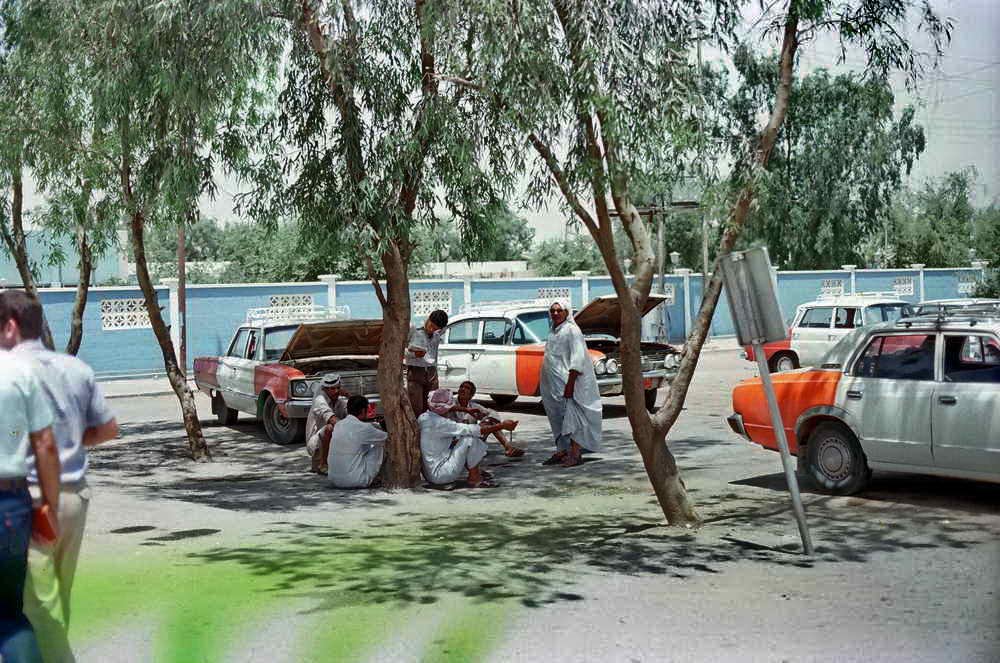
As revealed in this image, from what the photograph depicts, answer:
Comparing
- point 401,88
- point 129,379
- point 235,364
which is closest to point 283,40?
point 401,88

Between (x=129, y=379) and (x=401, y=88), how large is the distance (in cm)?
Answer: 1817

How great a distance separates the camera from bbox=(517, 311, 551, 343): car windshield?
17.8 m

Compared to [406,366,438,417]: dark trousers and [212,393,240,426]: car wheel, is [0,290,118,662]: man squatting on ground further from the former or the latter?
[212,393,240,426]: car wheel

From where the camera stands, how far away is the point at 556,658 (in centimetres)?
584

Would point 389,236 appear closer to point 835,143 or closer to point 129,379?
point 129,379

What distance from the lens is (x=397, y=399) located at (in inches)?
453

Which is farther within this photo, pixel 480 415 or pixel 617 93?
pixel 480 415

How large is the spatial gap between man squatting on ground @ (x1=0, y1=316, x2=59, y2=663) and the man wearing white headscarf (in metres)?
8.56

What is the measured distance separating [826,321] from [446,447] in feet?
44.4

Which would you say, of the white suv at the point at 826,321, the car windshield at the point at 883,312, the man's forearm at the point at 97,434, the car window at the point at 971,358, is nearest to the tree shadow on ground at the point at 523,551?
the car window at the point at 971,358

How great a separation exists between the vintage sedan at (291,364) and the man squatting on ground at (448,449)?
3001mm

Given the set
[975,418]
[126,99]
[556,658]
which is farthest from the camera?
[126,99]

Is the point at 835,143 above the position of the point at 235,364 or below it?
above

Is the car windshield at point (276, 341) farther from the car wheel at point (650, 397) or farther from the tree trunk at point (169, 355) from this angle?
the car wheel at point (650, 397)
